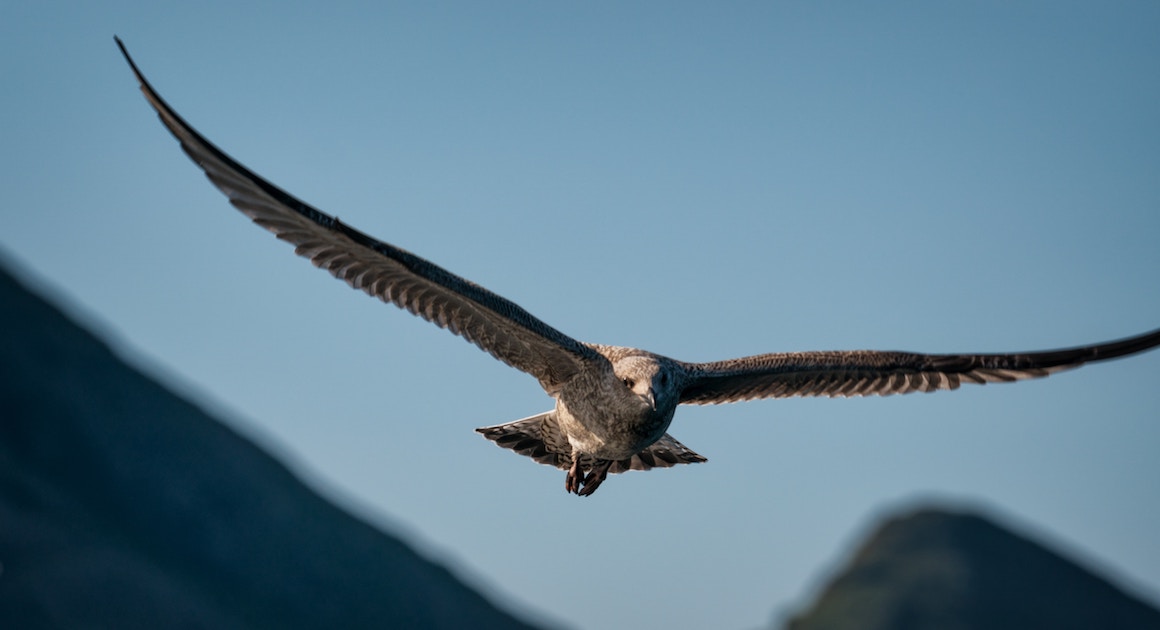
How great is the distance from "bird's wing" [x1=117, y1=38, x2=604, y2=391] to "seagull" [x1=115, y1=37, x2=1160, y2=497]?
0.01 meters

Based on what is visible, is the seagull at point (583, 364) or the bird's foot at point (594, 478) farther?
the bird's foot at point (594, 478)

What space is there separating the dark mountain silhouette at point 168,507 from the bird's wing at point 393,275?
5405cm

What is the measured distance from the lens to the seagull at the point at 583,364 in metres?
10.6

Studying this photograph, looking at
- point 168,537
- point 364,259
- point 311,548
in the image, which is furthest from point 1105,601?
point 364,259

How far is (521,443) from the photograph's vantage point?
42.2 ft

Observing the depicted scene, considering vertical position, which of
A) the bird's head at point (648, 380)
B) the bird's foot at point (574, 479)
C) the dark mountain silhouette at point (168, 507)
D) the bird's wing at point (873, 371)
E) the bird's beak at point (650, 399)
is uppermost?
the bird's wing at point (873, 371)

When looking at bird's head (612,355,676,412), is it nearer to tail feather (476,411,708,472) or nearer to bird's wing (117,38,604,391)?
bird's wing (117,38,604,391)

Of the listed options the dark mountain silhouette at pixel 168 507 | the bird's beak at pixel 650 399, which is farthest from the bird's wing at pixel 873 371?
the dark mountain silhouette at pixel 168 507

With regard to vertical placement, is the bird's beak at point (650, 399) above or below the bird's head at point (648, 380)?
below

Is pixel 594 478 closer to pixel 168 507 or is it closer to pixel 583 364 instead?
pixel 583 364

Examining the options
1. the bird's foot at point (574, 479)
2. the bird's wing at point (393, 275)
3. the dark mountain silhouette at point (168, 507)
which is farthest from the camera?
the dark mountain silhouette at point (168, 507)

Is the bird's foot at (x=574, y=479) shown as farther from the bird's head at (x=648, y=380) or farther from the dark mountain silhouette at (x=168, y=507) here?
the dark mountain silhouette at (x=168, y=507)

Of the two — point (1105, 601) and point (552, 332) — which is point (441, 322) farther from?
point (1105, 601)

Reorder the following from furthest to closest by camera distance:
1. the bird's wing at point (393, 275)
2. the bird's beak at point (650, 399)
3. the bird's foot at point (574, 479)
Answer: the bird's foot at point (574, 479) < the bird's beak at point (650, 399) < the bird's wing at point (393, 275)
